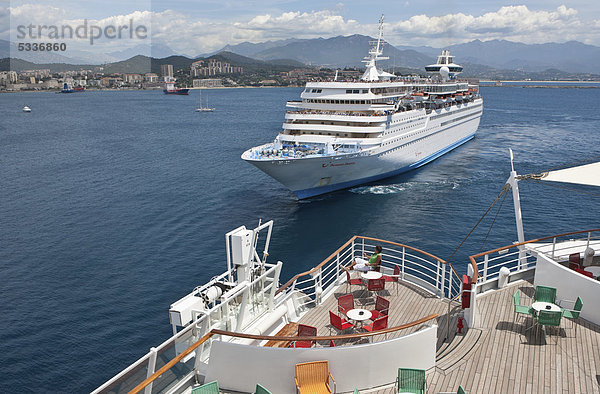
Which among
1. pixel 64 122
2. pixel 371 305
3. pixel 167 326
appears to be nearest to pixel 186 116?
pixel 64 122

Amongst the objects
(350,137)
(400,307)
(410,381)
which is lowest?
(400,307)

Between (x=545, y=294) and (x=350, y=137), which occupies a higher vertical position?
(x=350, y=137)

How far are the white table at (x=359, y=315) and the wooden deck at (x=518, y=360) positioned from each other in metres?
1.52

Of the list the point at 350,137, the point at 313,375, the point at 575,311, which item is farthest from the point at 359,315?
the point at 350,137

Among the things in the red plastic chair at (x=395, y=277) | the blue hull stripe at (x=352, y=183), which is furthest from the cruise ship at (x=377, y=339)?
the blue hull stripe at (x=352, y=183)

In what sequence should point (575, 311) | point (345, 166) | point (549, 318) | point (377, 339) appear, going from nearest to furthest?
point (549, 318)
point (377, 339)
point (575, 311)
point (345, 166)

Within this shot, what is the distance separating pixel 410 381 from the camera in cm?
684

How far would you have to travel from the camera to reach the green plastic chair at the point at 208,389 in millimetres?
6549

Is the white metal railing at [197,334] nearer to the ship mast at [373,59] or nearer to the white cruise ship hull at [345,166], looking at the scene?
the white cruise ship hull at [345,166]

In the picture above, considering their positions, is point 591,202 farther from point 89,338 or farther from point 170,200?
point 89,338

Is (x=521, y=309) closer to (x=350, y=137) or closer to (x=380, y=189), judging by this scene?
(x=380, y=189)

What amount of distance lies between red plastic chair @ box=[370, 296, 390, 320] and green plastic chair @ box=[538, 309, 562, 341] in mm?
2862

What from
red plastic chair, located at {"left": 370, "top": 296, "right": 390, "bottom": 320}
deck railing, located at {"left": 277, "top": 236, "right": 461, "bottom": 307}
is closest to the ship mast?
deck railing, located at {"left": 277, "top": 236, "right": 461, "bottom": 307}

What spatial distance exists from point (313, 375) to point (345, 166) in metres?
25.5
